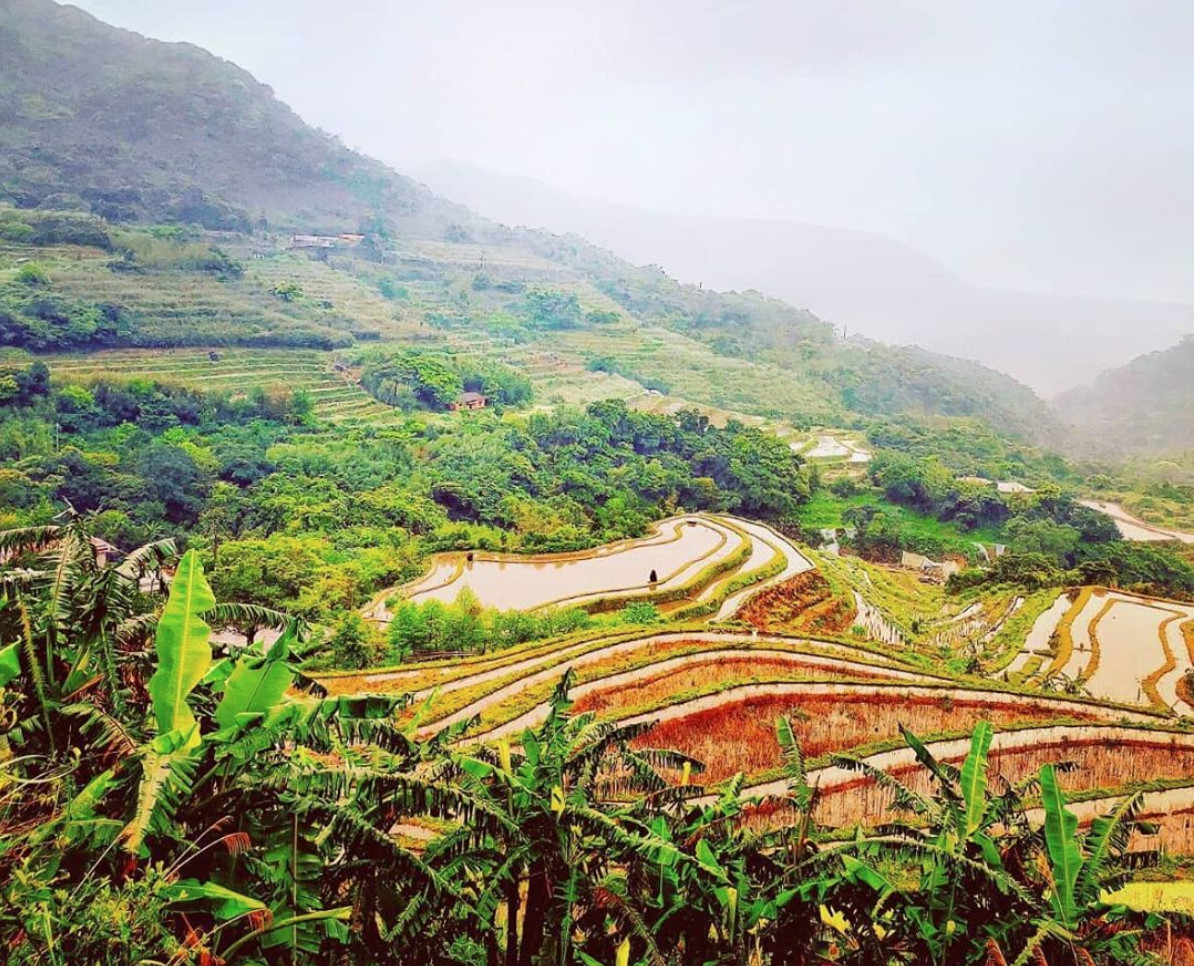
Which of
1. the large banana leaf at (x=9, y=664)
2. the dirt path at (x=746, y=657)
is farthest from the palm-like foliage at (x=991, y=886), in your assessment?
the dirt path at (x=746, y=657)

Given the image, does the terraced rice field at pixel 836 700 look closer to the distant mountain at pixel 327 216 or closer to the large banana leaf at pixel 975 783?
the large banana leaf at pixel 975 783

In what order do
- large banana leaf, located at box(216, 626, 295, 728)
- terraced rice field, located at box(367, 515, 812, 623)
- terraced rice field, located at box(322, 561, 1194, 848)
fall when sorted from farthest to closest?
terraced rice field, located at box(367, 515, 812, 623) < terraced rice field, located at box(322, 561, 1194, 848) < large banana leaf, located at box(216, 626, 295, 728)

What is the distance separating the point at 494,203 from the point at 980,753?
594ft

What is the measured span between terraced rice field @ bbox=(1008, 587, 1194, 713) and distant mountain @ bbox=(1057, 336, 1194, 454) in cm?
5624

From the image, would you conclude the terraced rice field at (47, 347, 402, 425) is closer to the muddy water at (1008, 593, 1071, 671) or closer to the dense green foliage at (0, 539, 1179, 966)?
the muddy water at (1008, 593, 1071, 671)

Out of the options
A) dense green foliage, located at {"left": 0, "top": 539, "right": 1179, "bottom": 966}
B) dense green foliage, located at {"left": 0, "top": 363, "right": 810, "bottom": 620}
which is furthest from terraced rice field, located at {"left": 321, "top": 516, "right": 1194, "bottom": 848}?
dense green foliage, located at {"left": 0, "top": 363, "right": 810, "bottom": 620}

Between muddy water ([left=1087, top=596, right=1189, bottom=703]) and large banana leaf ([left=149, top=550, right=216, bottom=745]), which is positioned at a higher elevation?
large banana leaf ([left=149, top=550, right=216, bottom=745])

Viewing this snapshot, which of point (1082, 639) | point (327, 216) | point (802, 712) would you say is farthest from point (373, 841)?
point (327, 216)

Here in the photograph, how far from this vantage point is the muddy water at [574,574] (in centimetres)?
1777

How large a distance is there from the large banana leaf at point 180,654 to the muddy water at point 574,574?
43.6ft

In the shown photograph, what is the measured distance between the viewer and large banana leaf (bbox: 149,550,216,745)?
2.82 meters

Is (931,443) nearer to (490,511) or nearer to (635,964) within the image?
(490,511)

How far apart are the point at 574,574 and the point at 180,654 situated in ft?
56.2

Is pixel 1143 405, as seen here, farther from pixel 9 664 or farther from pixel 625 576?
pixel 9 664
